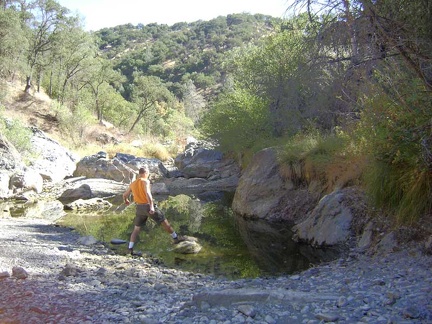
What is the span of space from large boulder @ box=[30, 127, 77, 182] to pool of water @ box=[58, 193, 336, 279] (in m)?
9.88

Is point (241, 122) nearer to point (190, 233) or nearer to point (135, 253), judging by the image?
point (190, 233)

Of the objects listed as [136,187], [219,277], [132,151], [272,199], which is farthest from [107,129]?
[219,277]

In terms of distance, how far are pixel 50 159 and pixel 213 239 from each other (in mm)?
19514

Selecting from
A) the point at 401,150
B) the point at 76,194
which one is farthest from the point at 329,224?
the point at 76,194

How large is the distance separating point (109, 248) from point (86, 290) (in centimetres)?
464

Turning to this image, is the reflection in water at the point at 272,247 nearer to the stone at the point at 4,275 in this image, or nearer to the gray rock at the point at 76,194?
the stone at the point at 4,275

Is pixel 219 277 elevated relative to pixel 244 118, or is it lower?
lower

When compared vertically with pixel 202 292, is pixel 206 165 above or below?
below

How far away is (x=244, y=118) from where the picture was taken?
940 inches

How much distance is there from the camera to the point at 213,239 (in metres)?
12.5

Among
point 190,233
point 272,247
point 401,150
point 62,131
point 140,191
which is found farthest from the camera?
point 62,131

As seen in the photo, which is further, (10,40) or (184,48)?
(184,48)

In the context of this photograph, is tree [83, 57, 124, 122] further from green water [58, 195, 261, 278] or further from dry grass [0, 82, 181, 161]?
green water [58, 195, 261, 278]

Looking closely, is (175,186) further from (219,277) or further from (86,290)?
(86,290)
